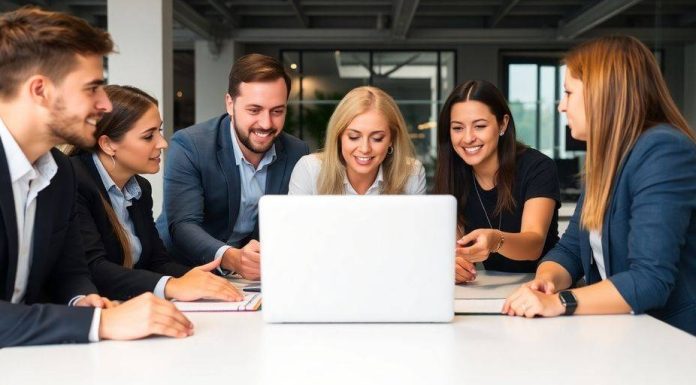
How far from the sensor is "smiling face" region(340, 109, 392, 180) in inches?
111

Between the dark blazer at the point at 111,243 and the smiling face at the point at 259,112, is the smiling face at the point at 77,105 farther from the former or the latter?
the smiling face at the point at 259,112

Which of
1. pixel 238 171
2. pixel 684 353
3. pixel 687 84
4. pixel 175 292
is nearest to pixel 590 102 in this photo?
pixel 684 353

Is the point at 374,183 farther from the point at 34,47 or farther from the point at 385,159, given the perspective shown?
the point at 34,47

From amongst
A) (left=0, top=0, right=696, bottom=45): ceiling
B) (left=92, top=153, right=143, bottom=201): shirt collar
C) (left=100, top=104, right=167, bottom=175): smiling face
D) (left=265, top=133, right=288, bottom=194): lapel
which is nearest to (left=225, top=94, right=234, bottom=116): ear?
(left=265, top=133, right=288, bottom=194): lapel

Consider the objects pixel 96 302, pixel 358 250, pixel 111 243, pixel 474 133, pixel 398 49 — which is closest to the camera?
pixel 358 250

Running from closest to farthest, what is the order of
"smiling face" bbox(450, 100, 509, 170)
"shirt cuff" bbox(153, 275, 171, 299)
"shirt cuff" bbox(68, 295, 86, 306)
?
1. "shirt cuff" bbox(68, 295, 86, 306)
2. "shirt cuff" bbox(153, 275, 171, 299)
3. "smiling face" bbox(450, 100, 509, 170)

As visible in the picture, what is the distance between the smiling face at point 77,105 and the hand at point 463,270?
1114 mm

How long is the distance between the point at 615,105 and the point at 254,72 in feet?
5.11

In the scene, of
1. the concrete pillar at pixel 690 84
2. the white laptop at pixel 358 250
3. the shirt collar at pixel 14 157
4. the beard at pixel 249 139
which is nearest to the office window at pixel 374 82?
the concrete pillar at pixel 690 84

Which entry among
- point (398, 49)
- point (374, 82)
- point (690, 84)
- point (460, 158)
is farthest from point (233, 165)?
point (398, 49)

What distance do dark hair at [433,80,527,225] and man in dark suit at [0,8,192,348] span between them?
147 cm

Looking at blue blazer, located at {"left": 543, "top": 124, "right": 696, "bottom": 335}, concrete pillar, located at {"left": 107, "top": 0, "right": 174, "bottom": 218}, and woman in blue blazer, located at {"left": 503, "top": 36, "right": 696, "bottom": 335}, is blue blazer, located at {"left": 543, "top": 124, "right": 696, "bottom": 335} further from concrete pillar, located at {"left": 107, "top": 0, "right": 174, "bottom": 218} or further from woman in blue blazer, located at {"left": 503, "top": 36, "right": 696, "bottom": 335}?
concrete pillar, located at {"left": 107, "top": 0, "right": 174, "bottom": 218}

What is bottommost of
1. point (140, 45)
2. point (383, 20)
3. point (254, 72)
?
point (254, 72)

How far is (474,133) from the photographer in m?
2.77
